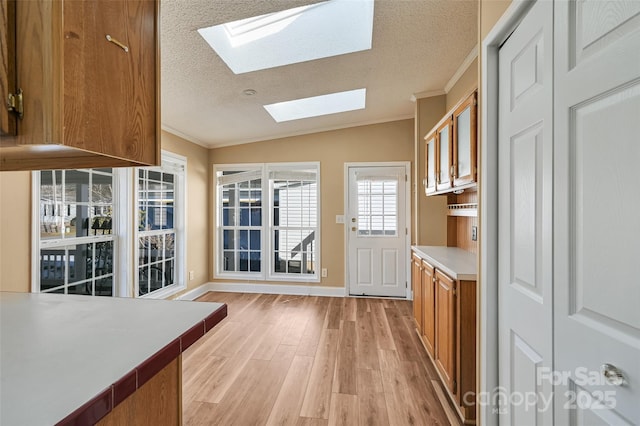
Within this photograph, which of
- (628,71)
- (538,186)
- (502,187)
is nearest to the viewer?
(628,71)

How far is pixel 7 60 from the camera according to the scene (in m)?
0.67

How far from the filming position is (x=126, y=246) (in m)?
3.06

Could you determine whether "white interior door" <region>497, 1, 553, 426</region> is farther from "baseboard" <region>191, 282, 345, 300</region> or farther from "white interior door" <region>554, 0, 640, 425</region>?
"baseboard" <region>191, 282, 345, 300</region>

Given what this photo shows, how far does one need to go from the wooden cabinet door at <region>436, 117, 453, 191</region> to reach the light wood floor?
1575 millimetres

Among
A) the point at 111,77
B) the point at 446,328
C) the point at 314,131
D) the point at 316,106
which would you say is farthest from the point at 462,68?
the point at 111,77

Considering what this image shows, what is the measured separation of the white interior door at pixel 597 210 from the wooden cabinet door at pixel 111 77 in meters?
1.35

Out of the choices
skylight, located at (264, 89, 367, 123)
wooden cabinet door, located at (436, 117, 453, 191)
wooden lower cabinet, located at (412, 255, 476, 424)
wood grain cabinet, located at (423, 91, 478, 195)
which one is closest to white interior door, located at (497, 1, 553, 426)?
wooden lower cabinet, located at (412, 255, 476, 424)

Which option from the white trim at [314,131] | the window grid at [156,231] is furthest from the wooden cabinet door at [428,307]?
the window grid at [156,231]

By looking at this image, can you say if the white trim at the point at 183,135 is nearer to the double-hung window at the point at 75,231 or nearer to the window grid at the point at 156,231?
the window grid at the point at 156,231

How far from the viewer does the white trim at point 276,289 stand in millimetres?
4484

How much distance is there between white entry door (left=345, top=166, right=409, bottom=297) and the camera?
4.32 metres

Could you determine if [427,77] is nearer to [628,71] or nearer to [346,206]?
[346,206]

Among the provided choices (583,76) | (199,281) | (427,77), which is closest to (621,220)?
(583,76)

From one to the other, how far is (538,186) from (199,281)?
451cm
